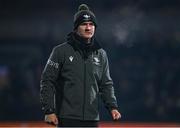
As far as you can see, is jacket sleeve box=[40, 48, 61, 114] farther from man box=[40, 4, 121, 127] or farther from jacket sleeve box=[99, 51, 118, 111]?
jacket sleeve box=[99, 51, 118, 111]

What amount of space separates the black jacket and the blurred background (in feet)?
10.7

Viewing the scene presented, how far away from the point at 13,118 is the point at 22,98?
25 centimetres

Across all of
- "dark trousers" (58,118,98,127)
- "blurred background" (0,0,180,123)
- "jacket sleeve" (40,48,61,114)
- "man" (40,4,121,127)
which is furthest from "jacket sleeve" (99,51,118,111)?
"blurred background" (0,0,180,123)

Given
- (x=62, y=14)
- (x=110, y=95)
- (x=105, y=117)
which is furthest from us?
(x=62, y=14)

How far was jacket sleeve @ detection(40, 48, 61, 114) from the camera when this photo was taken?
2.88 meters

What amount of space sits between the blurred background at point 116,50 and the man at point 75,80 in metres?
3.26

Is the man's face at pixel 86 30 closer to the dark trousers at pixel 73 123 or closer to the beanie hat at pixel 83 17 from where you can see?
the beanie hat at pixel 83 17

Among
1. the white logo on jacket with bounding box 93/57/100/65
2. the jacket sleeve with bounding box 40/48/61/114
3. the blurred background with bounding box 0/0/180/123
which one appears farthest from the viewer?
the blurred background with bounding box 0/0/180/123

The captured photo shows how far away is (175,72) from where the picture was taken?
648 centimetres

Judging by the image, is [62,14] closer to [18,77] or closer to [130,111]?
[18,77]

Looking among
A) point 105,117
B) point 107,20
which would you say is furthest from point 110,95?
point 107,20

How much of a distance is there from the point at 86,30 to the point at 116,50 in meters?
3.52

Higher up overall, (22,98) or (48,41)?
(48,41)

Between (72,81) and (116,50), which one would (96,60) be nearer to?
(72,81)
